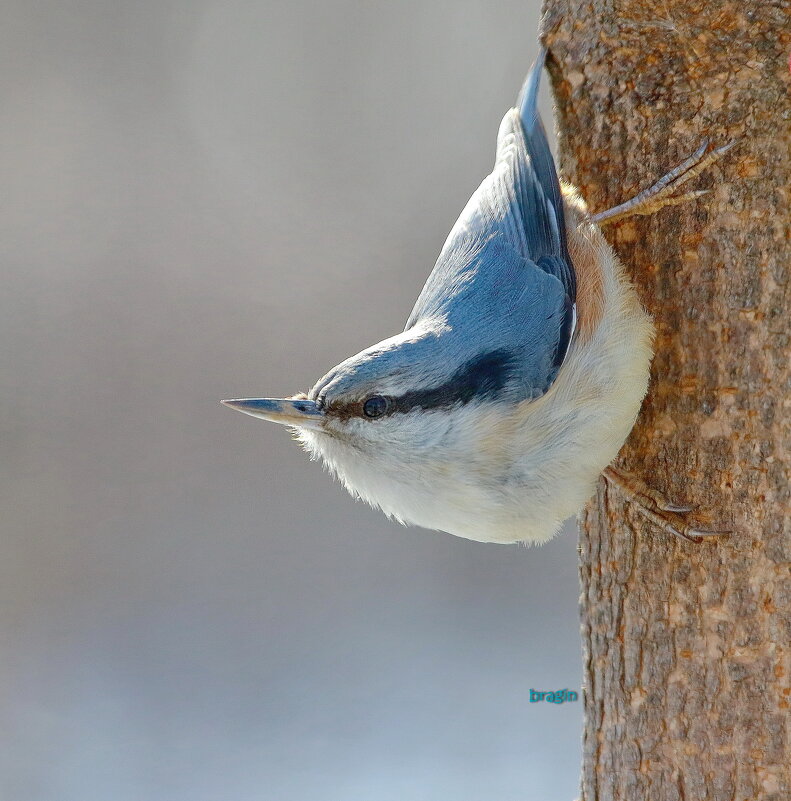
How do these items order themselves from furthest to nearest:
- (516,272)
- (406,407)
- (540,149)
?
(540,149) < (516,272) < (406,407)

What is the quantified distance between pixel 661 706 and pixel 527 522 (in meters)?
0.38

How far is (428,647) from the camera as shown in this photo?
3383mm

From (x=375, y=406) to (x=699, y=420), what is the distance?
54 cm

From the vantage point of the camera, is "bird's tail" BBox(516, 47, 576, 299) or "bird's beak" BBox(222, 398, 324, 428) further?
"bird's tail" BBox(516, 47, 576, 299)

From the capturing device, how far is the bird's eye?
147 cm

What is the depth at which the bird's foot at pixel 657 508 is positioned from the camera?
5.03ft

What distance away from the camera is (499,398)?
151 centimetres

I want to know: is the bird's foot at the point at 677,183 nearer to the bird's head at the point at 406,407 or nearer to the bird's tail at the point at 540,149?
the bird's tail at the point at 540,149

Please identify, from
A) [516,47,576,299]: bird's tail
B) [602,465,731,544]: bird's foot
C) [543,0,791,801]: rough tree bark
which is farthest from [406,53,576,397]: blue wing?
[602,465,731,544]: bird's foot

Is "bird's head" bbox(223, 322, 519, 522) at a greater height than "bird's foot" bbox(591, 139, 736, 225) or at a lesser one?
lesser

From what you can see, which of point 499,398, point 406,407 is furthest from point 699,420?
point 406,407

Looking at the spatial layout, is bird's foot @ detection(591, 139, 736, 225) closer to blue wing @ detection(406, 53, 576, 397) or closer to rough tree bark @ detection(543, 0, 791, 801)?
rough tree bark @ detection(543, 0, 791, 801)

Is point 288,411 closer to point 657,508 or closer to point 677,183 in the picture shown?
point 657,508

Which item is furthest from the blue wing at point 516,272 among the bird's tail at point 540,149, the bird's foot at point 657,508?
the bird's foot at point 657,508
